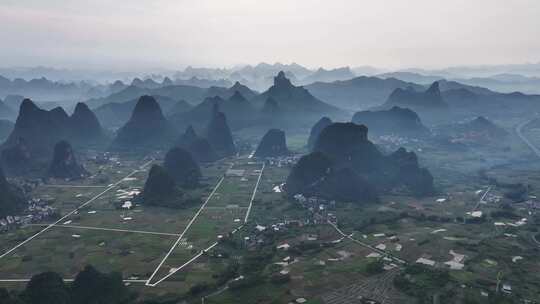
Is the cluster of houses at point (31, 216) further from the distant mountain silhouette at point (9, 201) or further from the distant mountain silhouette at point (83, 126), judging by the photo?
Answer: the distant mountain silhouette at point (83, 126)

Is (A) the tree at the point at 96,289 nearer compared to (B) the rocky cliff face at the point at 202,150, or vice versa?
(A) the tree at the point at 96,289

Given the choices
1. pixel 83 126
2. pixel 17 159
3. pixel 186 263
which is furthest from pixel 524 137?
pixel 17 159

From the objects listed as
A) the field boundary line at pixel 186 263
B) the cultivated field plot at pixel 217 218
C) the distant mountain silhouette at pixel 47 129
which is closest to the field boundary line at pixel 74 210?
the cultivated field plot at pixel 217 218

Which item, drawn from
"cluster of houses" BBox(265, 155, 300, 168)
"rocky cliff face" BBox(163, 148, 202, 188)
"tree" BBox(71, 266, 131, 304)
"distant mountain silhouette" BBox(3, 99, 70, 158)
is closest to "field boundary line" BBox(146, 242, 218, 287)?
"tree" BBox(71, 266, 131, 304)

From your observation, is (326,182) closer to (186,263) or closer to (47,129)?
(186,263)

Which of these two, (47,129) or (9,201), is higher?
(47,129)

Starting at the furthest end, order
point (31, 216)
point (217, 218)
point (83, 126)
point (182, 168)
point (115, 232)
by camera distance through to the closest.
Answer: point (83, 126) < point (182, 168) < point (217, 218) < point (31, 216) < point (115, 232)

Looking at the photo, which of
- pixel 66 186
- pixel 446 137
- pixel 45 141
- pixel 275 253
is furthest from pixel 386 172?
pixel 45 141
